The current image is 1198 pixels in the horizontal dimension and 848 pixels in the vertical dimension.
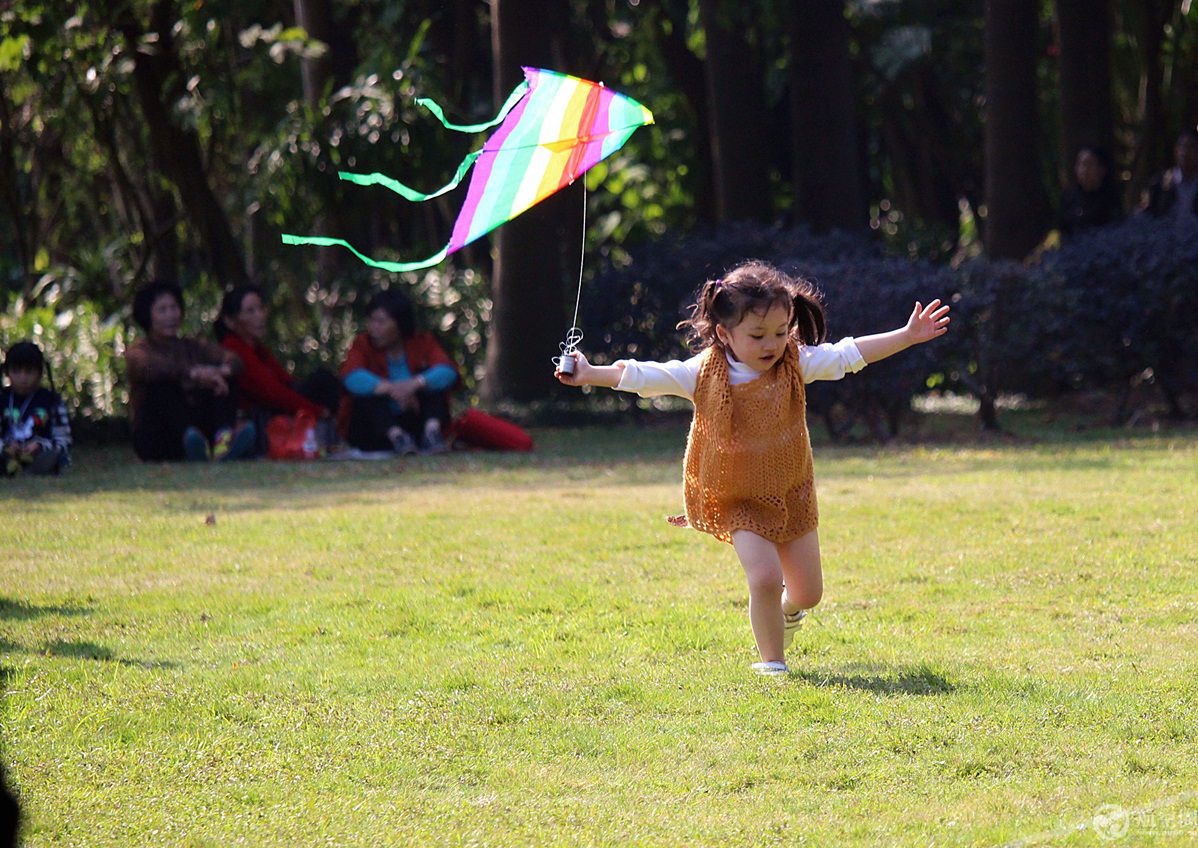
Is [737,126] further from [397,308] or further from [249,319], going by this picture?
[249,319]

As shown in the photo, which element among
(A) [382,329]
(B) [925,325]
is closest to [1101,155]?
(A) [382,329]

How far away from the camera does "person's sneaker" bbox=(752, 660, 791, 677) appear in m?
5.22

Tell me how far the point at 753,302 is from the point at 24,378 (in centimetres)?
748

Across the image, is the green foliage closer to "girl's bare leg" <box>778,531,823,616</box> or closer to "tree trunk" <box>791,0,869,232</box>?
"tree trunk" <box>791,0,869,232</box>

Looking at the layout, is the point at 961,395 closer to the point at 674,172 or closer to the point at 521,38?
the point at 521,38

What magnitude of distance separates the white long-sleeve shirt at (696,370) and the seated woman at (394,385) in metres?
6.99

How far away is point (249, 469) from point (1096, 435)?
6240 millimetres

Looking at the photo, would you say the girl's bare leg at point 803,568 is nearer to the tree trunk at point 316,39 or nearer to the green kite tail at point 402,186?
the green kite tail at point 402,186

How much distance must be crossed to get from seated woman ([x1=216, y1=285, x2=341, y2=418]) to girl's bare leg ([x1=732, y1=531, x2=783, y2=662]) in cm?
772

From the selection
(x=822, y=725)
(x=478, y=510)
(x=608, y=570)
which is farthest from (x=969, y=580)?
(x=478, y=510)

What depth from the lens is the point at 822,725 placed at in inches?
181

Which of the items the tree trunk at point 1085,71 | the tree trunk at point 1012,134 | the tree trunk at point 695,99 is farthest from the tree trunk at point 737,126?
the tree trunk at point 695,99

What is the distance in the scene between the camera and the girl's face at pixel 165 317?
1216 cm

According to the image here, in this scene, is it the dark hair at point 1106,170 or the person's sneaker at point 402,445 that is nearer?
the person's sneaker at point 402,445
